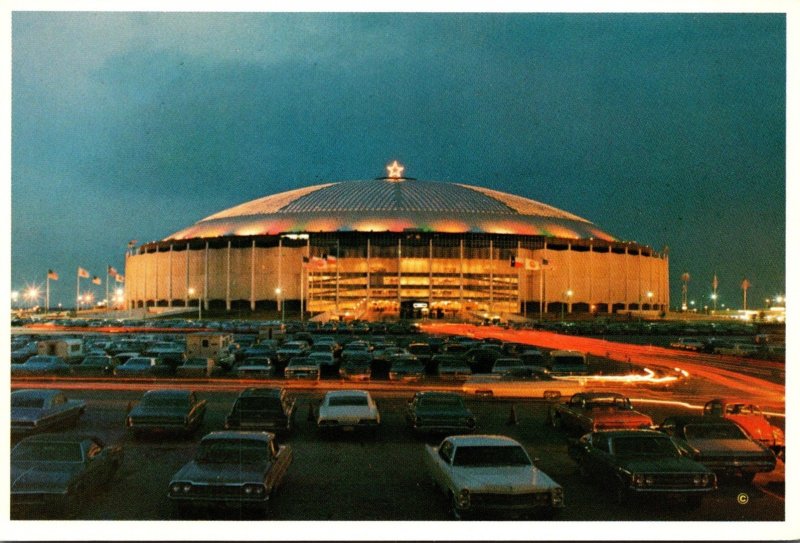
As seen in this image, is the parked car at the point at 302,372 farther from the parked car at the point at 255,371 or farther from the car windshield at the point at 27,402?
the car windshield at the point at 27,402

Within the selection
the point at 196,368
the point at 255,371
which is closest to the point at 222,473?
the point at 255,371

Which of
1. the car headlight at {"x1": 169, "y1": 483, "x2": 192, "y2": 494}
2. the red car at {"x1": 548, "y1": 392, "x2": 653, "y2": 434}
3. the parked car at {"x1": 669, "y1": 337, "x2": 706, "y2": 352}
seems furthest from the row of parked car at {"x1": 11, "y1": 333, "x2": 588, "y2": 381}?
the car headlight at {"x1": 169, "y1": 483, "x2": 192, "y2": 494}

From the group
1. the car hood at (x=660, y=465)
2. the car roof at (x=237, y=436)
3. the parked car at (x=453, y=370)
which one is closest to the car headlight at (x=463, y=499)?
A: the car hood at (x=660, y=465)

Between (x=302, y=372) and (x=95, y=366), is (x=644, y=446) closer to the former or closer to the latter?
(x=302, y=372)
